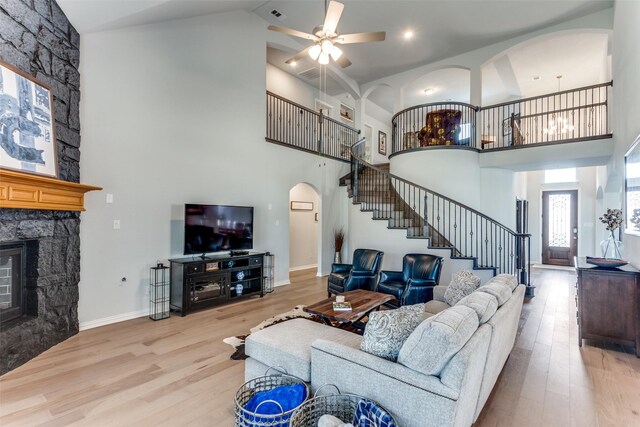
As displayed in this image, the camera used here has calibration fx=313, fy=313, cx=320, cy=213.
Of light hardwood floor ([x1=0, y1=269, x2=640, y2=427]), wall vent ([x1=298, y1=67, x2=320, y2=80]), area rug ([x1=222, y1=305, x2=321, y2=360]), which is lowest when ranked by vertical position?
light hardwood floor ([x1=0, y1=269, x2=640, y2=427])

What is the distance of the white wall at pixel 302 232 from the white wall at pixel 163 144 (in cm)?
184

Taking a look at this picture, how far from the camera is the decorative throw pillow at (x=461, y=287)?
338 cm

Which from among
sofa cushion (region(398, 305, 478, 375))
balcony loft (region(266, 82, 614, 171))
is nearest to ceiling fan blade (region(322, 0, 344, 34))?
balcony loft (region(266, 82, 614, 171))

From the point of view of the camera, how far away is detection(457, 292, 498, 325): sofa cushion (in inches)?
80.7

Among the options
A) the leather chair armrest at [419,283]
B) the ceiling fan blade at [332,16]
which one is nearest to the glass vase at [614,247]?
the leather chair armrest at [419,283]

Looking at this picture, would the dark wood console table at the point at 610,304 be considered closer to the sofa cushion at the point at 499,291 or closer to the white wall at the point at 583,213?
the sofa cushion at the point at 499,291

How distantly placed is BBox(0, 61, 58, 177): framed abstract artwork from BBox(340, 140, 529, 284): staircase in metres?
5.19

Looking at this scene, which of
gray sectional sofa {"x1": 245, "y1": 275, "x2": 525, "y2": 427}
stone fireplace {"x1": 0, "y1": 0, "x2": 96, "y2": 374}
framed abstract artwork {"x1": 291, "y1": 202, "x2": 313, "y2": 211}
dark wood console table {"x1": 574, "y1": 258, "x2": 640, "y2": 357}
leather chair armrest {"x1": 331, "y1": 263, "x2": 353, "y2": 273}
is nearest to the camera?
gray sectional sofa {"x1": 245, "y1": 275, "x2": 525, "y2": 427}

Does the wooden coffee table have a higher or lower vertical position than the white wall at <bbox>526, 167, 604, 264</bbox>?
lower

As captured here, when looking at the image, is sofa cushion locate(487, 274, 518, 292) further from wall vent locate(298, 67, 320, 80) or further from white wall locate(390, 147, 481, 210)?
wall vent locate(298, 67, 320, 80)

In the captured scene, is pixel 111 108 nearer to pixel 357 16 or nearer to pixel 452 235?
pixel 357 16

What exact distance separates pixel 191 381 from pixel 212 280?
2237 mm

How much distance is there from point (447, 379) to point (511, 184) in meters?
6.81

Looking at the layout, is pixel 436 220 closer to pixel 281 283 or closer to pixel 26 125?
pixel 281 283
